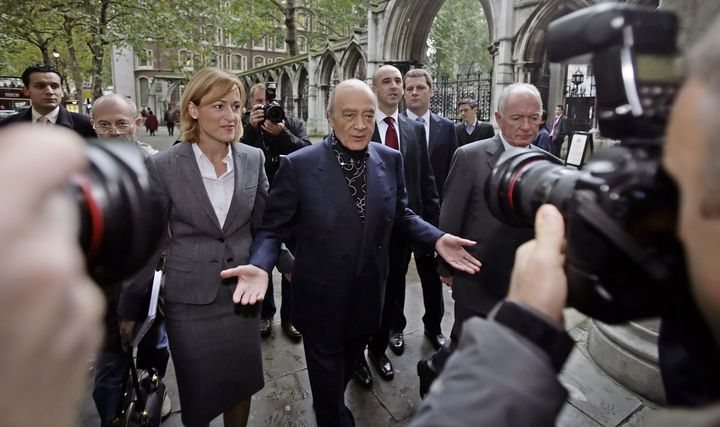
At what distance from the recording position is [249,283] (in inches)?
77.8

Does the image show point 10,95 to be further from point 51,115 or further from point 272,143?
point 272,143

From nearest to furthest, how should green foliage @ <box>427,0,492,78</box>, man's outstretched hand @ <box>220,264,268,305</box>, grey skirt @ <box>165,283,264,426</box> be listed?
man's outstretched hand @ <box>220,264,268,305</box> → grey skirt @ <box>165,283,264,426</box> → green foliage @ <box>427,0,492,78</box>

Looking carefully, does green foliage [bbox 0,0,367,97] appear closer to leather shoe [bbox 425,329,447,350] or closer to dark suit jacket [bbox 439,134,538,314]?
leather shoe [bbox 425,329,447,350]

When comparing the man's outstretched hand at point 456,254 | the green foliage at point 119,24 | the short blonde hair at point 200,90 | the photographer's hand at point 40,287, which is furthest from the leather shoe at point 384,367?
the green foliage at point 119,24

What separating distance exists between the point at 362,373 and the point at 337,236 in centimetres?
122

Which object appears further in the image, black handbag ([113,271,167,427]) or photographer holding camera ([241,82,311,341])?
photographer holding camera ([241,82,311,341])

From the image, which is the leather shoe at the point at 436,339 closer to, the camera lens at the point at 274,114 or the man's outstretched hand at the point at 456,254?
the man's outstretched hand at the point at 456,254

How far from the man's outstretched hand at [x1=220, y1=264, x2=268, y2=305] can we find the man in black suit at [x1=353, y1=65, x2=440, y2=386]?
1.35 m

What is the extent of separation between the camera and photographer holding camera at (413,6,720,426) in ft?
1.83

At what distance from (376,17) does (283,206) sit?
45.5 feet

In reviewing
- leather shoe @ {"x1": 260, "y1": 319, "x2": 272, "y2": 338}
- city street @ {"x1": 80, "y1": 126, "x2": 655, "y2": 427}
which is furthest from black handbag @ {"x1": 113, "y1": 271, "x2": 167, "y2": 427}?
leather shoe @ {"x1": 260, "y1": 319, "x2": 272, "y2": 338}

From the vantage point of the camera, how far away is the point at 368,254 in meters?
2.36

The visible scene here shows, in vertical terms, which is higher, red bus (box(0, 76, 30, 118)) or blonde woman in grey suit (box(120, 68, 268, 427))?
red bus (box(0, 76, 30, 118))

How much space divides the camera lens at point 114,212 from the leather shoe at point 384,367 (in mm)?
2595
